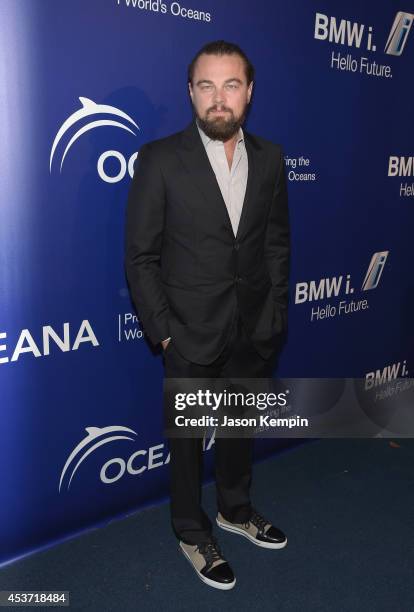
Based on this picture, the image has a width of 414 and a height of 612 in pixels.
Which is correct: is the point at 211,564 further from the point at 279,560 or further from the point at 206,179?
the point at 206,179

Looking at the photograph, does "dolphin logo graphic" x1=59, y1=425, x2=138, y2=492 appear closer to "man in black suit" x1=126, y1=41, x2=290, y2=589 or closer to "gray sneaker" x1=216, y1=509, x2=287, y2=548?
"man in black suit" x1=126, y1=41, x2=290, y2=589

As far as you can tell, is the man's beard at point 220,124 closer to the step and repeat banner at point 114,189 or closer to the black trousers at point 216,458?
the step and repeat banner at point 114,189

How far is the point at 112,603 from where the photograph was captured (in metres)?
2.24

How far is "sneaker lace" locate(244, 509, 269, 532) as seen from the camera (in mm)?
2617

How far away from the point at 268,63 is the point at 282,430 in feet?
6.53

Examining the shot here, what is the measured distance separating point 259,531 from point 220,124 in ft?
5.65

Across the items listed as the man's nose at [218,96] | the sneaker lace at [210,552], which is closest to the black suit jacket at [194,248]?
the man's nose at [218,96]

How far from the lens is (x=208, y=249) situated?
7.19 feet

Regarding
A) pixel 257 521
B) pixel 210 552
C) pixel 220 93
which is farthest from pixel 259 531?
pixel 220 93

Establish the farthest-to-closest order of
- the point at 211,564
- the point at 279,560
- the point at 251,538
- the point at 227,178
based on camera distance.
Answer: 1. the point at 251,538
2. the point at 279,560
3. the point at 211,564
4. the point at 227,178

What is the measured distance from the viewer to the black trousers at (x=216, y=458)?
2297 mm

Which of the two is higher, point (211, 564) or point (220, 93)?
point (220, 93)

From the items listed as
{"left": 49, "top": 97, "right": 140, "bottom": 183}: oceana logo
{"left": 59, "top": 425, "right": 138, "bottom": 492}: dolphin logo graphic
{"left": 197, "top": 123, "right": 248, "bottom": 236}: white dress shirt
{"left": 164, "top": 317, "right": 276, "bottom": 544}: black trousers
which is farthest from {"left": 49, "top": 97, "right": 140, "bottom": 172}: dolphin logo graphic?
{"left": 59, "top": 425, "right": 138, "bottom": 492}: dolphin logo graphic

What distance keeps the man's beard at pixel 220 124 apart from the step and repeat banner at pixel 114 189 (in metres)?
0.41
